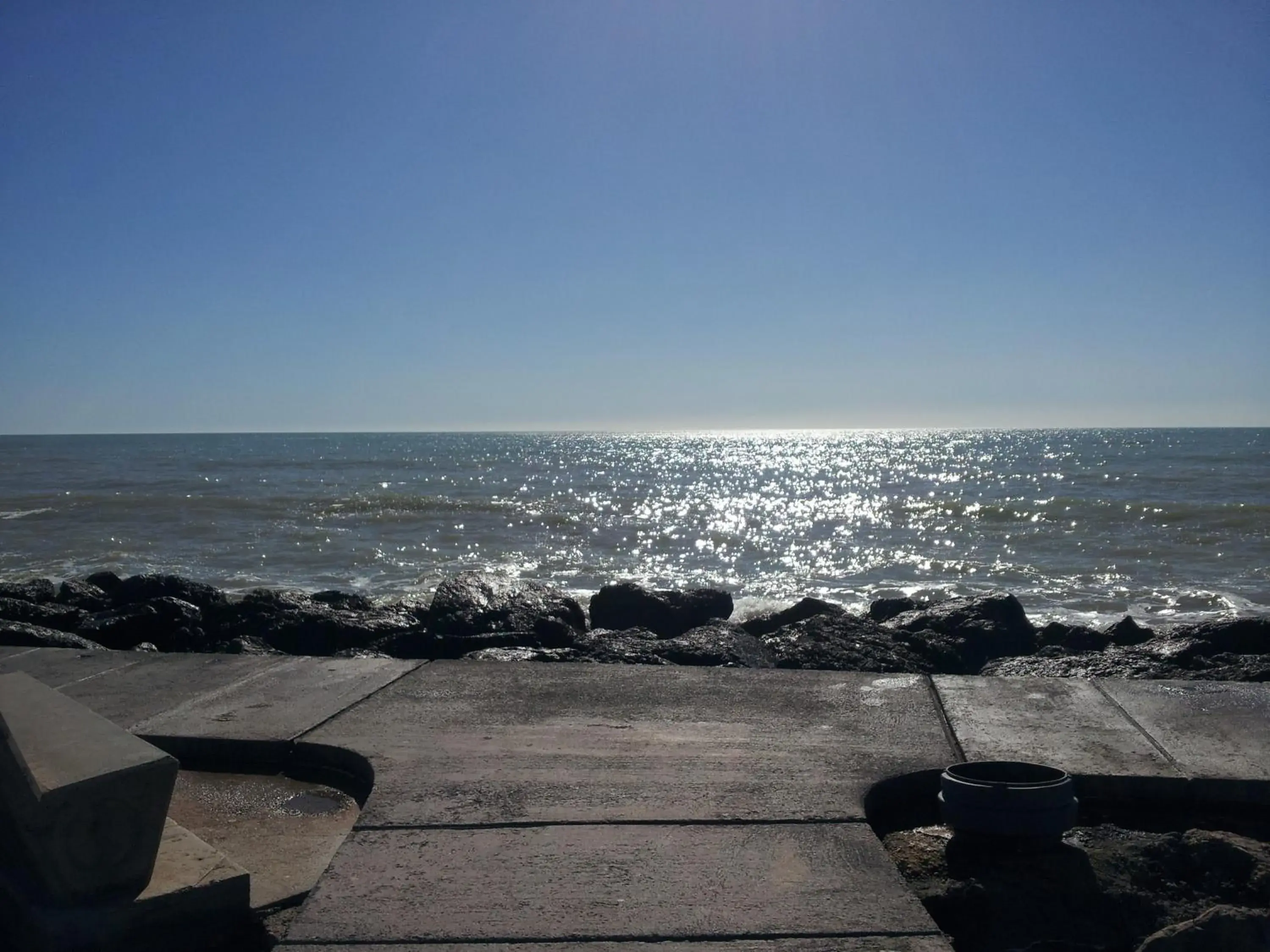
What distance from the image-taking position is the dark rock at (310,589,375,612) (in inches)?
472

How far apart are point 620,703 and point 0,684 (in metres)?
2.43

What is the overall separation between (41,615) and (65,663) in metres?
4.92

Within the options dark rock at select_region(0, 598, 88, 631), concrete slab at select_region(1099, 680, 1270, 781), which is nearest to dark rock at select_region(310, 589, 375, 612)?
dark rock at select_region(0, 598, 88, 631)

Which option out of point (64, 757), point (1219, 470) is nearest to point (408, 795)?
point (64, 757)

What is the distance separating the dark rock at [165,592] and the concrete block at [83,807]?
8640 mm

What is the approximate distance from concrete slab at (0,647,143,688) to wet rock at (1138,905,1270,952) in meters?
4.89

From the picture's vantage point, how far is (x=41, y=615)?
10.2 meters

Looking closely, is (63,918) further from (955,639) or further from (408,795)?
(955,639)

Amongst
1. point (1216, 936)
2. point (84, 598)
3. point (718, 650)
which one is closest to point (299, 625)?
point (84, 598)

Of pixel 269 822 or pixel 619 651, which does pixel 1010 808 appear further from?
pixel 619 651

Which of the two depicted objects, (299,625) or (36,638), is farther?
(299,625)

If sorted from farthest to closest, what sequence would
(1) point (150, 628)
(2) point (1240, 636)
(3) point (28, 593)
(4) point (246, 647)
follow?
(3) point (28, 593), (1) point (150, 628), (2) point (1240, 636), (4) point (246, 647)

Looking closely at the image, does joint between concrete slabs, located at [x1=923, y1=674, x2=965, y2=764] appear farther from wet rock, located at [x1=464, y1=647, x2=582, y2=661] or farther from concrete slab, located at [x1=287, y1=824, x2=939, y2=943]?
wet rock, located at [x1=464, y1=647, x2=582, y2=661]

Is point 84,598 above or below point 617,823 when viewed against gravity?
below
